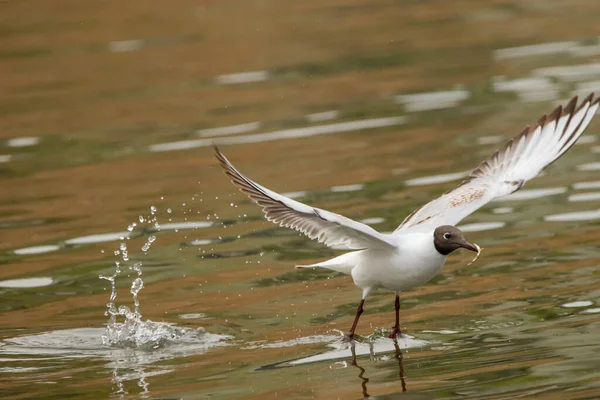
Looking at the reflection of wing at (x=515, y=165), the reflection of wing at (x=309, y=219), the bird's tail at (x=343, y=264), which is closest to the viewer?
the reflection of wing at (x=309, y=219)

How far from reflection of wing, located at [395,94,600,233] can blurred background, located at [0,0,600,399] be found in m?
0.72

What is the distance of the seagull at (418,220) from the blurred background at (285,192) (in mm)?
478

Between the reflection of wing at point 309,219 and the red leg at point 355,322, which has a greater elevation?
the reflection of wing at point 309,219

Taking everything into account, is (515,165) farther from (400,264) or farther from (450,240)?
(400,264)

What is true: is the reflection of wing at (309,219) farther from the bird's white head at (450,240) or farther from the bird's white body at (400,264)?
the bird's white head at (450,240)

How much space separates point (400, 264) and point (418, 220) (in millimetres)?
1118

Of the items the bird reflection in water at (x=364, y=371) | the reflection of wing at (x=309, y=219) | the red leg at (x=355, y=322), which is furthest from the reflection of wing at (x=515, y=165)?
the bird reflection in water at (x=364, y=371)

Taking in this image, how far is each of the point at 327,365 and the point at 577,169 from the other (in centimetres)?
608

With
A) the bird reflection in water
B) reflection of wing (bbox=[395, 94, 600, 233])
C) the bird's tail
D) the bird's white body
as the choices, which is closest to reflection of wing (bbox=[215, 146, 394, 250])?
the bird's white body

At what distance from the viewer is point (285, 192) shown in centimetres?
1453

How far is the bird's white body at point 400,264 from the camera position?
9828 mm

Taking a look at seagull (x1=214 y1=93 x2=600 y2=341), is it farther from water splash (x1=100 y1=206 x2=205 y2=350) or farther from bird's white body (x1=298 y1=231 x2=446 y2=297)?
water splash (x1=100 y1=206 x2=205 y2=350)

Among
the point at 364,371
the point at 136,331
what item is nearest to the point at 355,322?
the point at 364,371

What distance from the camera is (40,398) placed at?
9031 millimetres
